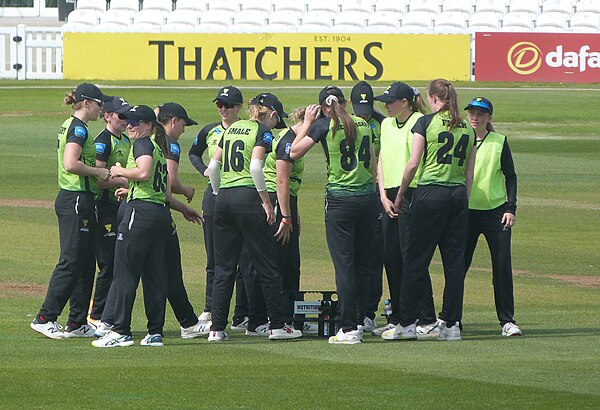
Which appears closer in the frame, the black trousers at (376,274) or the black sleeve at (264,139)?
the black sleeve at (264,139)

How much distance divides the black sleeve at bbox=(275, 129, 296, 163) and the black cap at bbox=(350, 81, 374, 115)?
2.00 feet

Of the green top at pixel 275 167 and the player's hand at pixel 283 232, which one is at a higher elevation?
the green top at pixel 275 167

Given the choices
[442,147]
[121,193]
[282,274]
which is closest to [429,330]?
[282,274]

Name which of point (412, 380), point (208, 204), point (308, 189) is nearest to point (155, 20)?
point (308, 189)

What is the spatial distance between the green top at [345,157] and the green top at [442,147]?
44 centimetres

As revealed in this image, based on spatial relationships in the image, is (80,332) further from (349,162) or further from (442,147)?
(442,147)

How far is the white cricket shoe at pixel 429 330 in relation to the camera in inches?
430

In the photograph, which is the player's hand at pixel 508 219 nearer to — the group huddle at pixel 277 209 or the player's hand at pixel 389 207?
the group huddle at pixel 277 209

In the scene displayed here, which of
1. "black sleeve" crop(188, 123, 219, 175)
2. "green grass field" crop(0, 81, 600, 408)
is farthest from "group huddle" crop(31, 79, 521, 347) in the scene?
"black sleeve" crop(188, 123, 219, 175)

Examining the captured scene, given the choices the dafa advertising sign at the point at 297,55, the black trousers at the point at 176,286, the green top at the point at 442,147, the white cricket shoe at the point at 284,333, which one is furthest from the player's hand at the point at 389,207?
the dafa advertising sign at the point at 297,55

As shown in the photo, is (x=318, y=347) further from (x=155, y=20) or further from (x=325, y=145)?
(x=155, y=20)

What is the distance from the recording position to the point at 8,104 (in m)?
35.4

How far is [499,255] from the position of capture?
11.1 metres

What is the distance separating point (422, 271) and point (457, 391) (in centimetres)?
231
